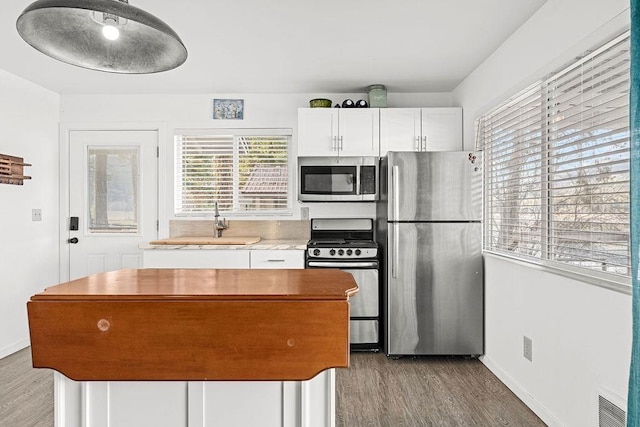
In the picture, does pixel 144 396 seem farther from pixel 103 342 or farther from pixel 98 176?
pixel 98 176

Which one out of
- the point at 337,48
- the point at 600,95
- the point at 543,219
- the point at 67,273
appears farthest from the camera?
the point at 67,273

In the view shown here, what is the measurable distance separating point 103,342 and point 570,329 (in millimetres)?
2198

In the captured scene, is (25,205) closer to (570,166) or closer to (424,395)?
(424,395)

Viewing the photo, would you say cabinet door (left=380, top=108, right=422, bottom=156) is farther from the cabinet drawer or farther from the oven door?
the cabinet drawer

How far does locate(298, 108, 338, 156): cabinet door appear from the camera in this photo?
12.9 feet

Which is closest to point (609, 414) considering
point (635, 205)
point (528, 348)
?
point (528, 348)

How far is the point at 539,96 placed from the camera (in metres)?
2.63

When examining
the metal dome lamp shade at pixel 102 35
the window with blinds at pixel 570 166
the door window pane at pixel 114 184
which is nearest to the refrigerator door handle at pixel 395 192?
the window with blinds at pixel 570 166

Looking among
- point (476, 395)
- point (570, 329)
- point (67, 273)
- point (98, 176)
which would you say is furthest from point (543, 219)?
point (67, 273)

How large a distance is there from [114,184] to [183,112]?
102cm

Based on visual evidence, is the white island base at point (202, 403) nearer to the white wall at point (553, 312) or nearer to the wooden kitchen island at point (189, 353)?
the wooden kitchen island at point (189, 353)

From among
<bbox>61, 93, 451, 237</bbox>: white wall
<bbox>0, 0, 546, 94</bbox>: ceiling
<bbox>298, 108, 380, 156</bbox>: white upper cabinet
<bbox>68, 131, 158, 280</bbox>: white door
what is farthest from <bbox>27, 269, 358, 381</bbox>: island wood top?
<bbox>68, 131, 158, 280</bbox>: white door

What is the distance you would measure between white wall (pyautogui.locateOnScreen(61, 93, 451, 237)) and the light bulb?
2.80 meters

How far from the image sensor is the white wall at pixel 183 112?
428 cm
